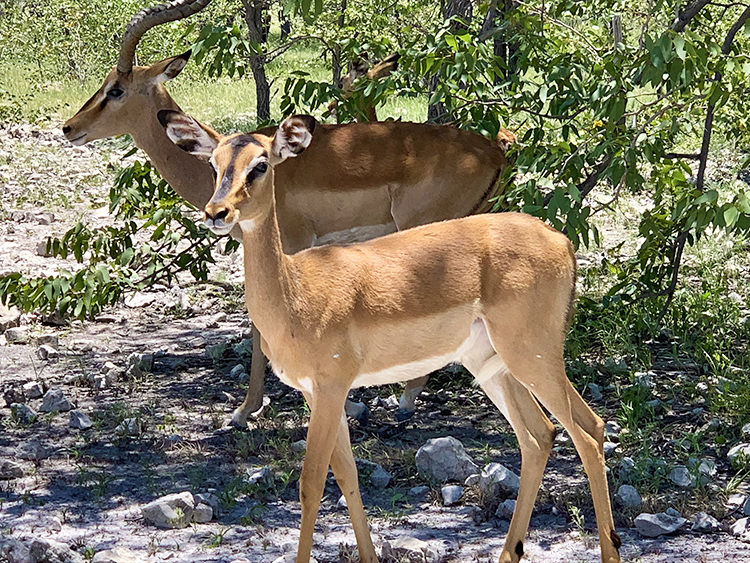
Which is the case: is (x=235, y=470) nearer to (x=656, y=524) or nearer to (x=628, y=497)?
(x=628, y=497)

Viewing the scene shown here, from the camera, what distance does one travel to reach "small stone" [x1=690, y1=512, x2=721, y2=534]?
418 cm

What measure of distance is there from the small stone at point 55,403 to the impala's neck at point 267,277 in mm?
2470

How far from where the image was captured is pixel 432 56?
547 centimetres

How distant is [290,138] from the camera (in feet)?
13.1

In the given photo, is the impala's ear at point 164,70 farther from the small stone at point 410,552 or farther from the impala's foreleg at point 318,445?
the small stone at point 410,552

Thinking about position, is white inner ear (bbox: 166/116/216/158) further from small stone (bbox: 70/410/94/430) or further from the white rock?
small stone (bbox: 70/410/94/430)

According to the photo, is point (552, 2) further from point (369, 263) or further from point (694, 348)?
point (369, 263)

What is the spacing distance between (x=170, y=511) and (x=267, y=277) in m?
1.18

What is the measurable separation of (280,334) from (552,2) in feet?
10.9

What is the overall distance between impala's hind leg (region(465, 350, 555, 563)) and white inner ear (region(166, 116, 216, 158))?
53.8 inches

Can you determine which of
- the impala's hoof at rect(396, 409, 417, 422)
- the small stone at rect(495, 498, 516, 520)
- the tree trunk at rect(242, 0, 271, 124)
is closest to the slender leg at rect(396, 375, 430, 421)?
the impala's hoof at rect(396, 409, 417, 422)

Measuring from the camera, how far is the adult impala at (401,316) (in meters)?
3.81

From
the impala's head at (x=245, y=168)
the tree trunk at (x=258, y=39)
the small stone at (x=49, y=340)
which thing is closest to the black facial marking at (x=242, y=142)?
the impala's head at (x=245, y=168)

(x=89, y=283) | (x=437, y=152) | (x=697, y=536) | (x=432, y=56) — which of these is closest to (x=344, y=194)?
(x=437, y=152)
